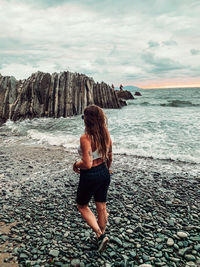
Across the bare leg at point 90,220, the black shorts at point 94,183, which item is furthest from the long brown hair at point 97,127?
the bare leg at point 90,220

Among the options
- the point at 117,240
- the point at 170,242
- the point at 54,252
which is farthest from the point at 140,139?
the point at 54,252

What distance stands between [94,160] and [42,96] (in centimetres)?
2273

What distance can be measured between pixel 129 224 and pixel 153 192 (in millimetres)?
1944

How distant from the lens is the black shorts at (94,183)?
151 inches

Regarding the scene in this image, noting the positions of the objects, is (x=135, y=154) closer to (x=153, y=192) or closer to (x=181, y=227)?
(x=153, y=192)

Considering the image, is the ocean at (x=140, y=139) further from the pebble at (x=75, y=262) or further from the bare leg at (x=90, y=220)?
the pebble at (x=75, y=262)

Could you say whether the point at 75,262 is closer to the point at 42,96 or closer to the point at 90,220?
the point at 90,220

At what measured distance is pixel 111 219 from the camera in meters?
5.16

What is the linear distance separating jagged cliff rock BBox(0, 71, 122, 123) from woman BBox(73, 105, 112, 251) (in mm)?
21094

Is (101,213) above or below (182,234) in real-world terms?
above

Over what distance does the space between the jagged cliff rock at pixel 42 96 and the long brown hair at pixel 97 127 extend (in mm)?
21137

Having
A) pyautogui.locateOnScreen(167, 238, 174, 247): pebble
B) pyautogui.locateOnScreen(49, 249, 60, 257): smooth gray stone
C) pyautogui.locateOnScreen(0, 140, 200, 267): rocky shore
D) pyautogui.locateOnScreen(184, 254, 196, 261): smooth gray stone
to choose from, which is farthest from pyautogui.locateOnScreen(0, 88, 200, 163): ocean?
pyautogui.locateOnScreen(49, 249, 60, 257): smooth gray stone

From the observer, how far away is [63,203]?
5.89m

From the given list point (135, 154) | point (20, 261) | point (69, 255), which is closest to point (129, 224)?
point (69, 255)
